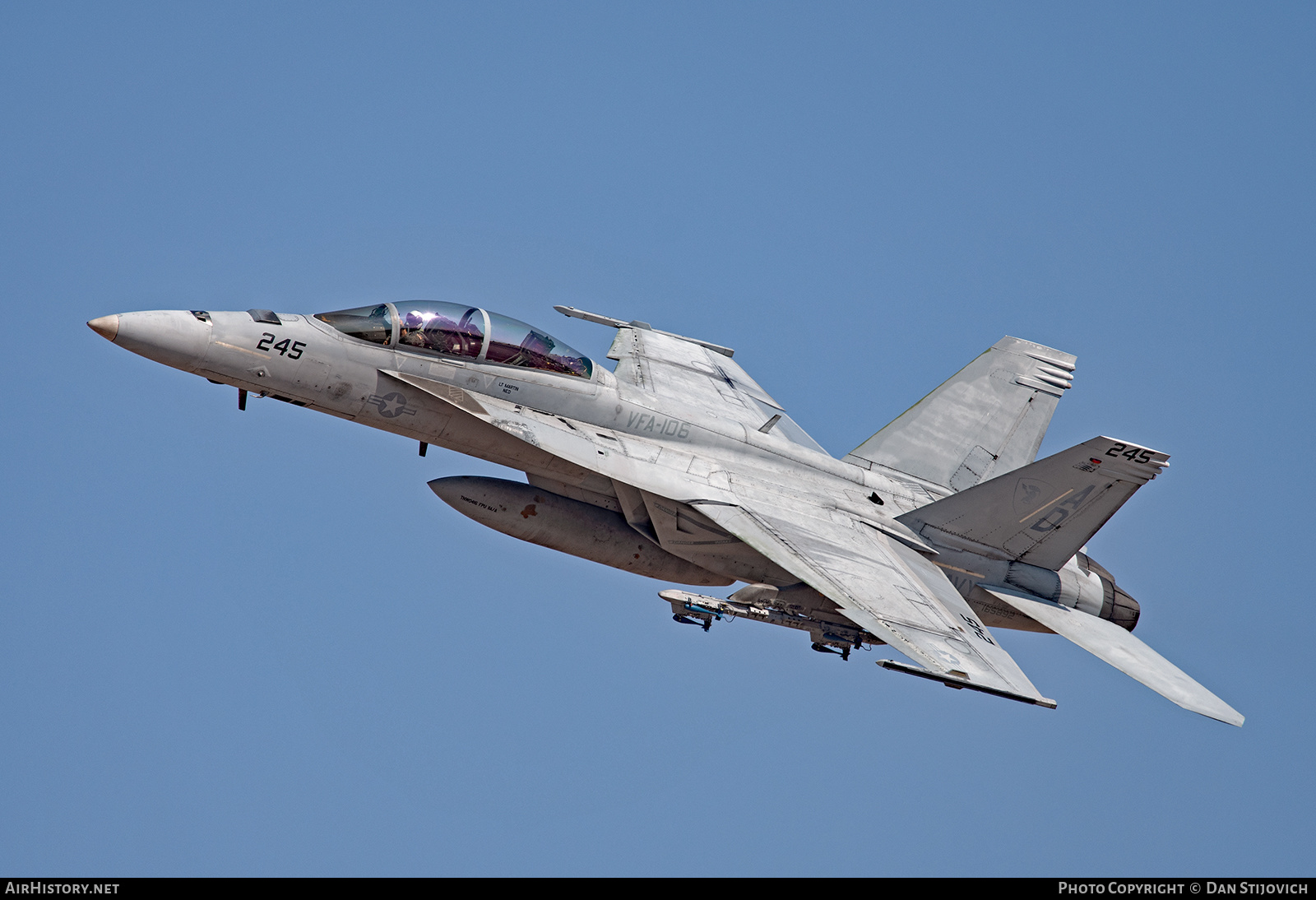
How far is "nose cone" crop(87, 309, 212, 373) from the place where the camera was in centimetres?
1553

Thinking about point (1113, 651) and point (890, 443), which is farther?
point (890, 443)

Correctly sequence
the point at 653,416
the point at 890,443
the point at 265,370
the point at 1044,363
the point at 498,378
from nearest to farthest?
the point at 265,370
the point at 498,378
the point at 653,416
the point at 890,443
the point at 1044,363

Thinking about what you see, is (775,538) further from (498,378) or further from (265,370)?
(265,370)

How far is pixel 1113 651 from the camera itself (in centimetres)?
1844

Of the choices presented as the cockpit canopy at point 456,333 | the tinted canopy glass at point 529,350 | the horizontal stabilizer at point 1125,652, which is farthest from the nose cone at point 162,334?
the horizontal stabilizer at point 1125,652

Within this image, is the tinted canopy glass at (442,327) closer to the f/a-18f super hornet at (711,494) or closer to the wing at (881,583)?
the f/a-18f super hornet at (711,494)

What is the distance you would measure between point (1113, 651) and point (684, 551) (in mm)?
6238

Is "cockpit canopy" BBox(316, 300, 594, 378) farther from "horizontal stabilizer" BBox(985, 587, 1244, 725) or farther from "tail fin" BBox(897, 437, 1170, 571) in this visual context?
"horizontal stabilizer" BBox(985, 587, 1244, 725)

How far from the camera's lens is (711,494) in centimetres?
1772

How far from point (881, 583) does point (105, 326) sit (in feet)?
33.3

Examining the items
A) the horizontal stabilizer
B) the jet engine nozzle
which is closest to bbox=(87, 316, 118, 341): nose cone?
the horizontal stabilizer

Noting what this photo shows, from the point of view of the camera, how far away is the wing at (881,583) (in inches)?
620

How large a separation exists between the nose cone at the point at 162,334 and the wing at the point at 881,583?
21.7 feet

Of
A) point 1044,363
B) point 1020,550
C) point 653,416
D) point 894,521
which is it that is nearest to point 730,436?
point 653,416
